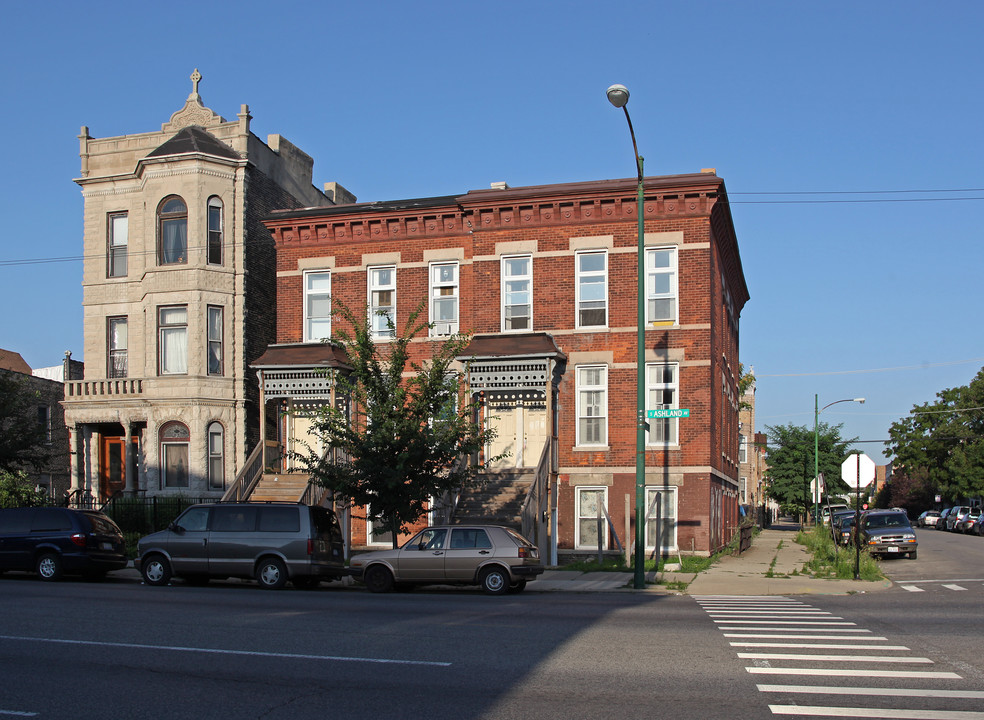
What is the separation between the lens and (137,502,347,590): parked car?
19672 mm

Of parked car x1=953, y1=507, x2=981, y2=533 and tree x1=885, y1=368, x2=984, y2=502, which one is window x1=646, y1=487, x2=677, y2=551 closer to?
parked car x1=953, y1=507, x2=981, y2=533

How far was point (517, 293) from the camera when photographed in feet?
92.4

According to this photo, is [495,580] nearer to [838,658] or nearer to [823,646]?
[823,646]

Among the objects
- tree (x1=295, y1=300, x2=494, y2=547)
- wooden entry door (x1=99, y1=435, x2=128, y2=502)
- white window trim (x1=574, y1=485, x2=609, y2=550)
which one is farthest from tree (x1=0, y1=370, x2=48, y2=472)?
white window trim (x1=574, y1=485, x2=609, y2=550)

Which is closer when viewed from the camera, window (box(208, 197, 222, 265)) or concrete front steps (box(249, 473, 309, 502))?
concrete front steps (box(249, 473, 309, 502))

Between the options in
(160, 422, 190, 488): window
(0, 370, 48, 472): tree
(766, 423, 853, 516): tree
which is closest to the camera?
(160, 422, 190, 488): window

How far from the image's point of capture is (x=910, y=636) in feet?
40.2

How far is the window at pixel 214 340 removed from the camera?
101 feet

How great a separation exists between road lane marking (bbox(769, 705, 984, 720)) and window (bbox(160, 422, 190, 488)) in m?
25.7

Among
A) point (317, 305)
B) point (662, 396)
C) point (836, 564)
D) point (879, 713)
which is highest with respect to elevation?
point (317, 305)

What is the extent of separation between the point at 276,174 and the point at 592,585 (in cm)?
2015

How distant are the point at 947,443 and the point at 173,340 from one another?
238 feet

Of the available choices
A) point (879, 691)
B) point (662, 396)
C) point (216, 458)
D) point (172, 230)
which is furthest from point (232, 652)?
point (172, 230)

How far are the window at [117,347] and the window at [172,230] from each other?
2.77 meters
